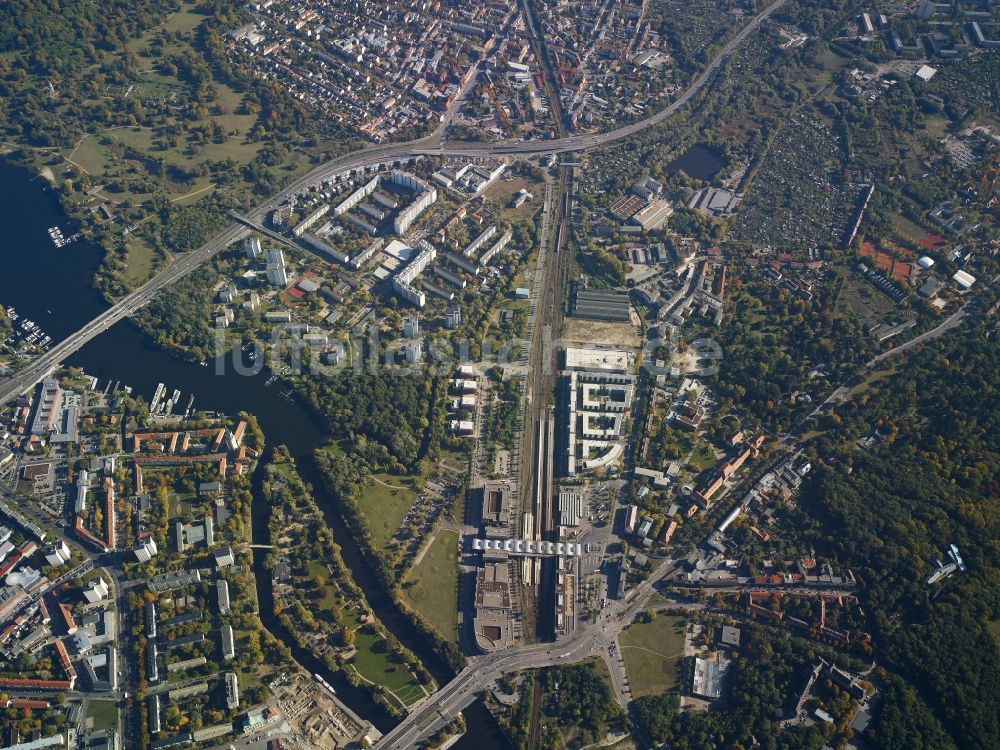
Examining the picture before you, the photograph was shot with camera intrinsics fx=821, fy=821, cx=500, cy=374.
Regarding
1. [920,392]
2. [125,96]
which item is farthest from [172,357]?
[920,392]

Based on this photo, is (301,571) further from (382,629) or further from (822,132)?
(822,132)

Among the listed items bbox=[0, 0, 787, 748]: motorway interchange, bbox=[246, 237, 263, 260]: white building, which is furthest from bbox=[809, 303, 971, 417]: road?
bbox=[246, 237, 263, 260]: white building

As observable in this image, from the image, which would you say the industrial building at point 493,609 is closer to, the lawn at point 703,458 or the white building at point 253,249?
the lawn at point 703,458

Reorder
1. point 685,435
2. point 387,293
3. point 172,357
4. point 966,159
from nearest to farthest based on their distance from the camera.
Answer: point 685,435 < point 172,357 < point 387,293 < point 966,159

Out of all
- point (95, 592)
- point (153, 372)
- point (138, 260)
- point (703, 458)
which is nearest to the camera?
point (95, 592)

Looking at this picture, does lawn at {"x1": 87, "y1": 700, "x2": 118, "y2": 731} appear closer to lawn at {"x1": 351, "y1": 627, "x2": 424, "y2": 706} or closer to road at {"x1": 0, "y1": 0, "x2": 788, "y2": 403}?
lawn at {"x1": 351, "y1": 627, "x2": 424, "y2": 706}

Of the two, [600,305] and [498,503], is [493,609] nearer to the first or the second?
[498,503]

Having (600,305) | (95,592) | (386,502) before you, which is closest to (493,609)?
(386,502)
